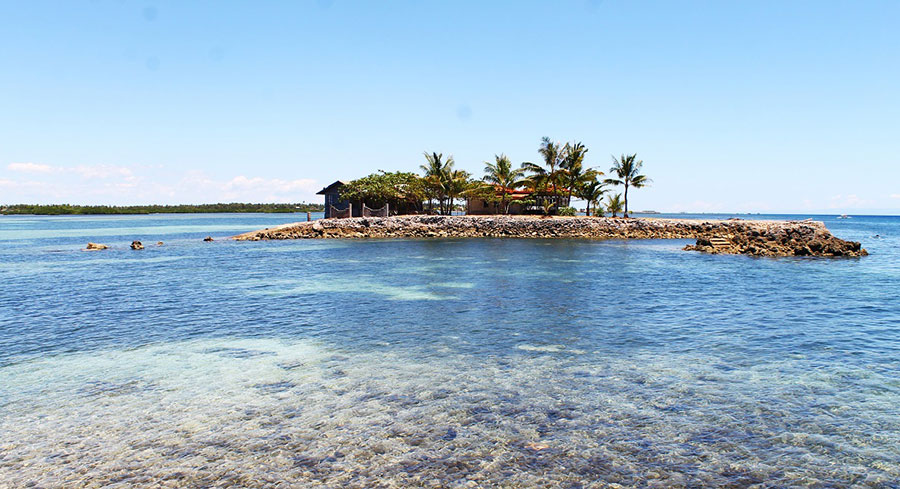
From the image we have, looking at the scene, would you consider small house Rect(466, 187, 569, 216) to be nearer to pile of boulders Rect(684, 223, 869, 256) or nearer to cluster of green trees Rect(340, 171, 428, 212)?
cluster of green trees Rect(340, 171, 428, 212)

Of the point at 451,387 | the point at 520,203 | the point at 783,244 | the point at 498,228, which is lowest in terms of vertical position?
the point at 451,387

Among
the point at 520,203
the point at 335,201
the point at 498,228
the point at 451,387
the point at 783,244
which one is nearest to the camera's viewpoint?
the point at 451,387

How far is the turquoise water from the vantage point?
7098 mm

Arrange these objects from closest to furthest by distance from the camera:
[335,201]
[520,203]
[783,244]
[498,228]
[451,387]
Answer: [451,387] < [783,244] < [498,228] < [335,201] < [520,203]

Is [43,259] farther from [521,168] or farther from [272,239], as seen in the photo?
[521,168]

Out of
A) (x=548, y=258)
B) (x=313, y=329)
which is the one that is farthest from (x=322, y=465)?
(x=548, y=258)

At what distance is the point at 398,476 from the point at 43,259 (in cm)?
4614

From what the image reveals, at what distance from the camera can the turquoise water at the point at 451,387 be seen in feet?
23.3

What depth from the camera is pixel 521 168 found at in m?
67.9

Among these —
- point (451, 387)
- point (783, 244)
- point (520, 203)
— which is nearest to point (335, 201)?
point (520, 203)

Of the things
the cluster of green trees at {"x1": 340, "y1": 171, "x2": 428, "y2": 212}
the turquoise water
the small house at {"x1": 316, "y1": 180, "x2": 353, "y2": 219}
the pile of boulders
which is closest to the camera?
the turquoise water

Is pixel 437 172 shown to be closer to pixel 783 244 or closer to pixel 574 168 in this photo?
pixel 574 168

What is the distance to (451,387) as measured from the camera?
34.0 ft

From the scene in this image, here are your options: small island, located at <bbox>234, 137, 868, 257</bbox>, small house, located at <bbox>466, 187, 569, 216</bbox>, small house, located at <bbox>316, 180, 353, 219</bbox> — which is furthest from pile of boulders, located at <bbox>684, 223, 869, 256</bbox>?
small house, located at <bbox>316, 180, 353, 219</bbox>
